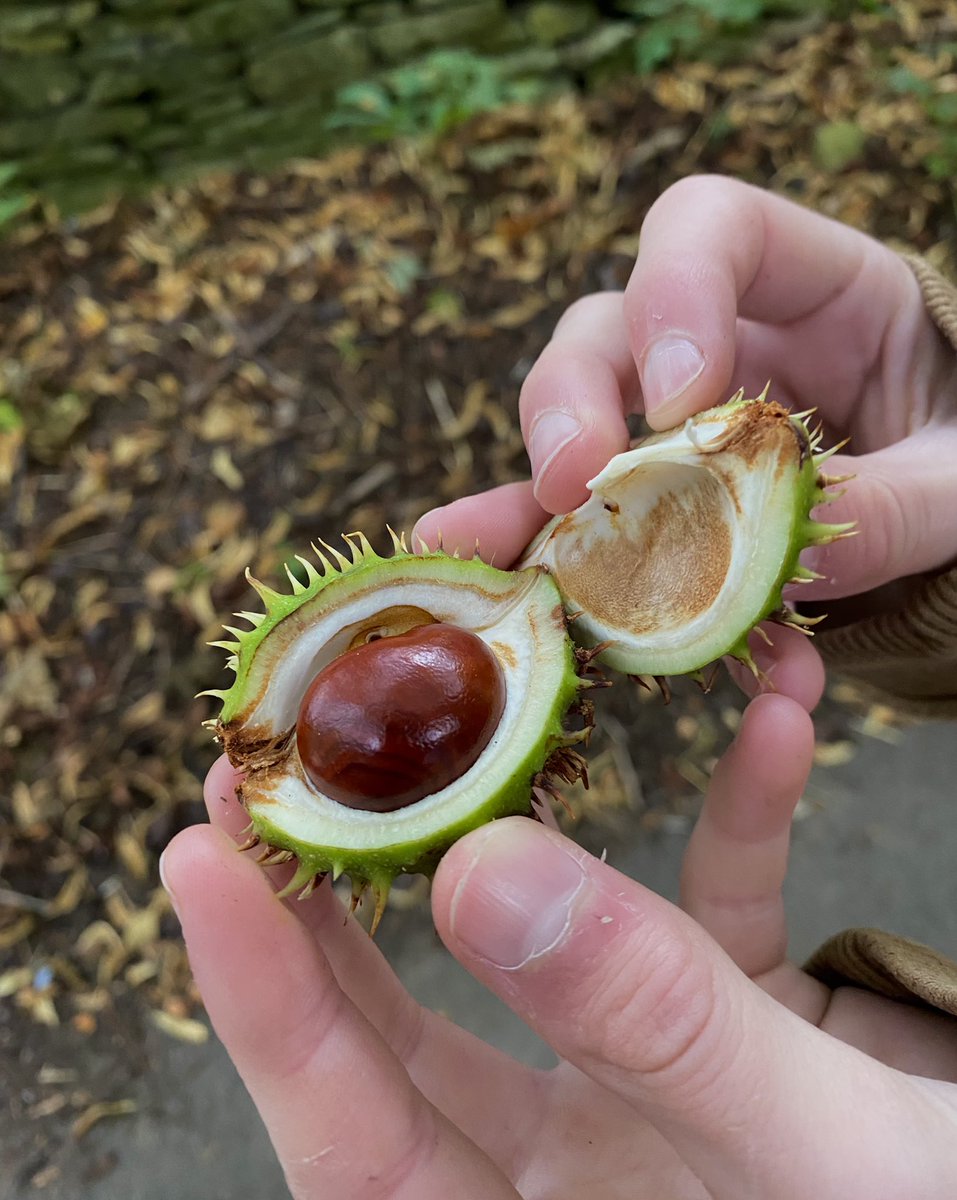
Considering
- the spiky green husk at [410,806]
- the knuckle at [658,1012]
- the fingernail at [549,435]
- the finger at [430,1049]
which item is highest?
the fingernail at [549,435]

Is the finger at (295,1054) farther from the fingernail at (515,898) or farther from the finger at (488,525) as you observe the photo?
the finger at (488,525)

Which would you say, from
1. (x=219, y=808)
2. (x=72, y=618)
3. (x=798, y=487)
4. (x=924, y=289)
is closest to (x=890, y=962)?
(x=798, y=487)

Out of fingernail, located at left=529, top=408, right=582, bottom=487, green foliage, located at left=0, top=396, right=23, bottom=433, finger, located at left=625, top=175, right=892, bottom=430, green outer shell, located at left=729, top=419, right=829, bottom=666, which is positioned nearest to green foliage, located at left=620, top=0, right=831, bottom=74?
finger, located at left=625, top=175, right=892, bottom=430

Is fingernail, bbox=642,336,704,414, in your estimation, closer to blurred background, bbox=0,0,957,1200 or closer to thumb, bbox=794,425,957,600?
thumb, bbox=794,425,957,600

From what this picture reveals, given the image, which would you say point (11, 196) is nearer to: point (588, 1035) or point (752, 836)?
point (752, 836)

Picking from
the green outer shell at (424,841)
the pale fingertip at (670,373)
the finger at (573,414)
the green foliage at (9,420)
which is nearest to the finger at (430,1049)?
the green outer shell at (424,841)

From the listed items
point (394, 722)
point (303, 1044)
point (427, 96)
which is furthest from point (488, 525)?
point (427, 96)
